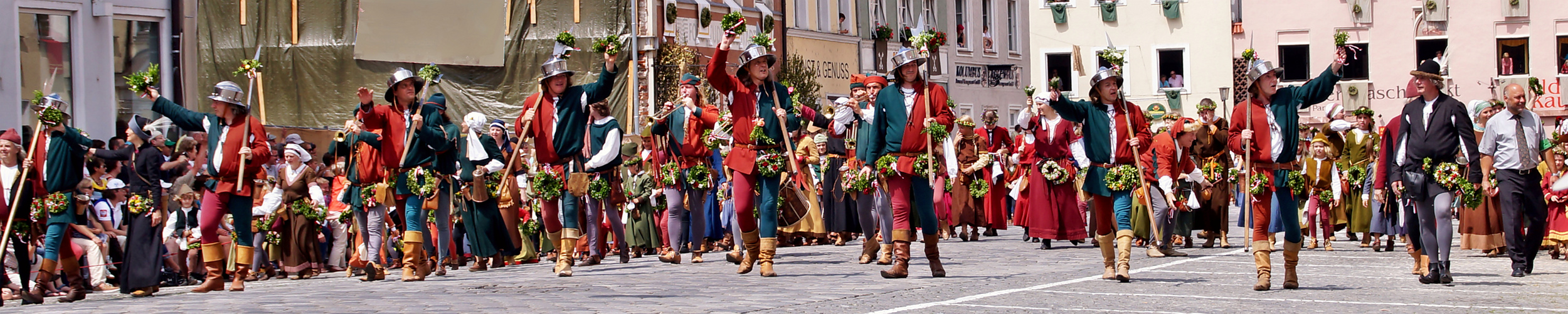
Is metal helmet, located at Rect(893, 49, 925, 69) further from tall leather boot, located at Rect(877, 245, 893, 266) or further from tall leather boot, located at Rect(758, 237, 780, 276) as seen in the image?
tall leather boot, located at Rect(877, 245, 893, 266)

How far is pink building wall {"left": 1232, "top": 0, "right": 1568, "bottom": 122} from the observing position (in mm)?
46438

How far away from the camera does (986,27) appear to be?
149 feet

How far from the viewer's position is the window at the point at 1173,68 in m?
50.5

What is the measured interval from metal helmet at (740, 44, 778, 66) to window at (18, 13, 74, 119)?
1408cm

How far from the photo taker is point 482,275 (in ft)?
45.6

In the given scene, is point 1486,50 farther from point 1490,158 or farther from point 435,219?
point 435,219

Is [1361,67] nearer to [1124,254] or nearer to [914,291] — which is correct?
[1124,254]

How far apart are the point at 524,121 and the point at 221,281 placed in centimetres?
240

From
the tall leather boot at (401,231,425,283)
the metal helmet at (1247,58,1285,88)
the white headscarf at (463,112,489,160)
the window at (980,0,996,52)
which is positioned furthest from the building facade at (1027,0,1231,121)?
the metal helmet at (1247,58,1285,88)

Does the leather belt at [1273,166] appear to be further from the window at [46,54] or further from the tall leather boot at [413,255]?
the window at [46,54]

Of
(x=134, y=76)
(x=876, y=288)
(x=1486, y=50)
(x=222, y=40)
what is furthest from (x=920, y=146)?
(x=1486, y=50)

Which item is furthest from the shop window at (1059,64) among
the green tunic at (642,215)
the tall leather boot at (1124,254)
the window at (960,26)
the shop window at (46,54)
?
the tall leather boot at (1124,254)

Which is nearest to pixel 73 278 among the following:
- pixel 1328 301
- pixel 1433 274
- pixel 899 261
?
pixel 899 261

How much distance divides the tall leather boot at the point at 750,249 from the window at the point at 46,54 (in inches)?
555
